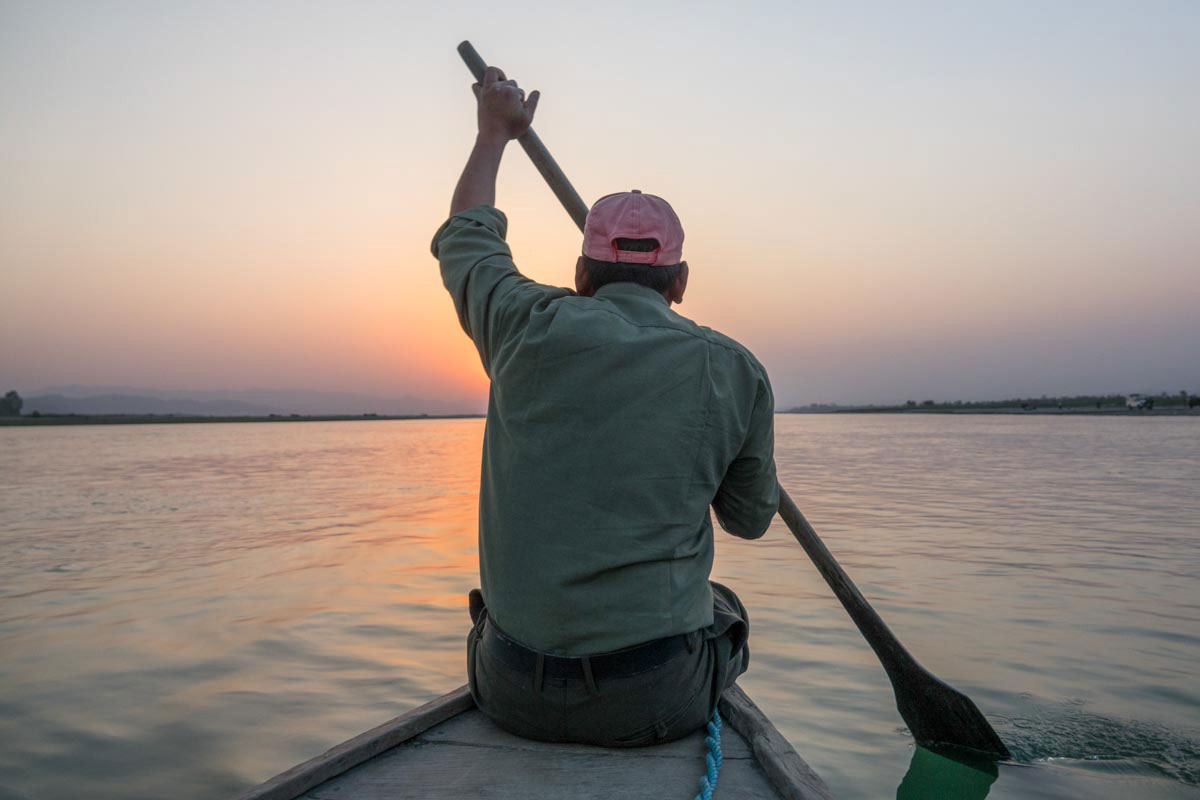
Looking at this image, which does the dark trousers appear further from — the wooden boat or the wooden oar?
the wooden oar

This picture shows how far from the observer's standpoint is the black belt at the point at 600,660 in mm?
2168

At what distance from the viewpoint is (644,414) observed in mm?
2080

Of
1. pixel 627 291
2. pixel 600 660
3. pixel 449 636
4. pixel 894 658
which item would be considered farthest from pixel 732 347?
pixel 449 636

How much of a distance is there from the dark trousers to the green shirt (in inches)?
4.3

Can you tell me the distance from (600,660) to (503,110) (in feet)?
5.80

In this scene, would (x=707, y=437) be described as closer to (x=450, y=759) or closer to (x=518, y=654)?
(x=518, y=654)

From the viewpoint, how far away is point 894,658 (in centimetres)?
386

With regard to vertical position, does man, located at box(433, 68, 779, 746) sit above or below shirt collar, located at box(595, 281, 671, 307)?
below

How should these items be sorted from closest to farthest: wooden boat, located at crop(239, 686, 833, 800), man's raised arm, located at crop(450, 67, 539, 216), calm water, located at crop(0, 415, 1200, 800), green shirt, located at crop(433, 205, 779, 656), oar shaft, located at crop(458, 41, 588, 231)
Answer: green shirt, located at crop(433, 205, 779, 656) → wooden boat, located at crop(239, 686, 833, 800) → man's raised arm, located at crop(450, 67, 539, 216) → oar shaft, located at crop(458, 41, 588, 231) → calm water, located at crop(0, 415, 1200, 800)

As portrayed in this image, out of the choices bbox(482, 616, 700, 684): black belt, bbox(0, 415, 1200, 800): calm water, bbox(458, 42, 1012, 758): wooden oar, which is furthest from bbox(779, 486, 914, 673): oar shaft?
bbox(482, 616, 700, 684): black belt

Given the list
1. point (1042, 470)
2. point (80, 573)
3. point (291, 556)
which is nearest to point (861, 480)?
point (1042, 470)

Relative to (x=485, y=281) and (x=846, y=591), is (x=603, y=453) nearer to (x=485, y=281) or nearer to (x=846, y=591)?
(x=485, y=281)

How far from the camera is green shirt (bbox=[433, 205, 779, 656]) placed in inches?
81.6

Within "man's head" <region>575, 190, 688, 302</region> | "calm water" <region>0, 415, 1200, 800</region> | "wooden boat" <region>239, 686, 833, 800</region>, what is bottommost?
"calm water" <region>0, 415, 1200, 800</region>
